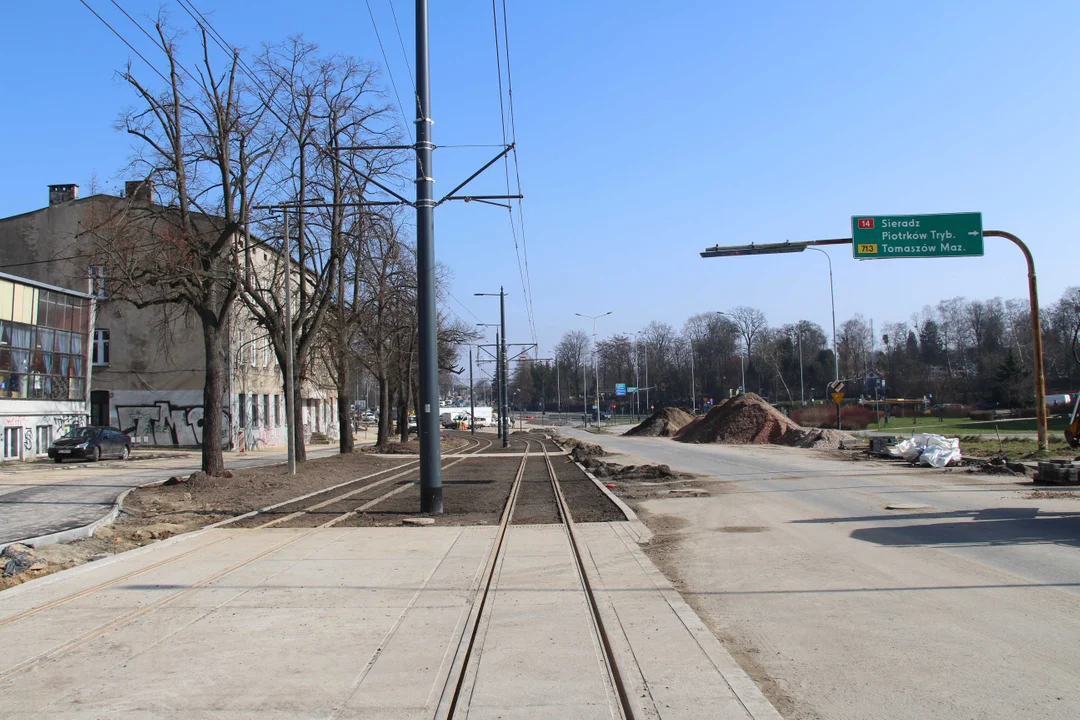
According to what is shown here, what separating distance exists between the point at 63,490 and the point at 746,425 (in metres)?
39.1

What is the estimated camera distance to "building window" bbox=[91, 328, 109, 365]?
148ft

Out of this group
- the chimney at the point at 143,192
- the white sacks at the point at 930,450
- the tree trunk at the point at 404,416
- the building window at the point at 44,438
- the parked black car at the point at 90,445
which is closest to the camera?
the chimney at the point at 143,192

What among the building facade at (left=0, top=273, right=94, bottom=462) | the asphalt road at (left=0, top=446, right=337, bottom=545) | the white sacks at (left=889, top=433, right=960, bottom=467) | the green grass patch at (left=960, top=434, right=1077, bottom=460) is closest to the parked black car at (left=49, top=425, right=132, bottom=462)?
the asphalt road at (left=0, top=446, right=337, bottom=545)

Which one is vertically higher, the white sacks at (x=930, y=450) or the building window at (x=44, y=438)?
the building window at (x=44, y=438)

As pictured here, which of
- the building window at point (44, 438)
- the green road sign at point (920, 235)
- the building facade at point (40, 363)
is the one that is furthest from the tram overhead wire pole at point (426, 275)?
the building window at point (44, 438)

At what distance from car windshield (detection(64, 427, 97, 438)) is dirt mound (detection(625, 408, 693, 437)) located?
45075 millimetres

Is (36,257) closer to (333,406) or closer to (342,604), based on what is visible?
(333,406)

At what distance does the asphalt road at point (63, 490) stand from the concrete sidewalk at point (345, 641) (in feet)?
11.9

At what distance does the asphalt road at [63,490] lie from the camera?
42.5 feet

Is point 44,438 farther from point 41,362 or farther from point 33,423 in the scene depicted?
point 41,362

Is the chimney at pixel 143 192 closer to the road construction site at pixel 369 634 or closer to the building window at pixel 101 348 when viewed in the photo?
the road construction site at pixel 369 634

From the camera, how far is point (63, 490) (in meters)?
18.8

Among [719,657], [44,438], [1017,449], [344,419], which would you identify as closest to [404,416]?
[344,419]

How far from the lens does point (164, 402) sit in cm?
4544
